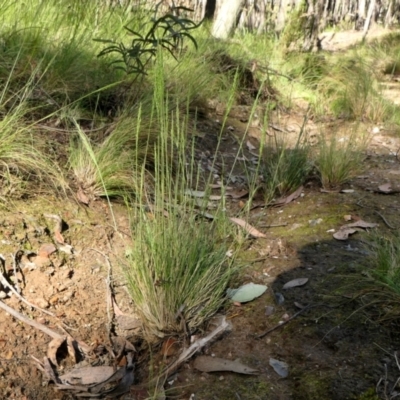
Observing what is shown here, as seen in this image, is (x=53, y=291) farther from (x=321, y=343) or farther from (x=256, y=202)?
(x=256, y=202)

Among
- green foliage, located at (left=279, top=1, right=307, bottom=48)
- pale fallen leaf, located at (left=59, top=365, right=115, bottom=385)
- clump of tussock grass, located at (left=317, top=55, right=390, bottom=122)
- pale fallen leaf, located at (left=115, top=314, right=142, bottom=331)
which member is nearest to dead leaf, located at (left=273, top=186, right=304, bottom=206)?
pale fallen leaf, located at (left=115, top=314, right=142, bottom=331)

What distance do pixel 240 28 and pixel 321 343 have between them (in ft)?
20.6

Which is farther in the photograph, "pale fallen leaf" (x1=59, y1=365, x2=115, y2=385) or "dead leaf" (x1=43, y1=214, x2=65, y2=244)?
"dead leaf" (x1=43, y1=214, x2=65, y2=244)

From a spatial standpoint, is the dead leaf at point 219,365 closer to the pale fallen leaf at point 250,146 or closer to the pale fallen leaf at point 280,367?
the pale fallen leaf at point 280,367

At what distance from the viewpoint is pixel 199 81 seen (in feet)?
13.9

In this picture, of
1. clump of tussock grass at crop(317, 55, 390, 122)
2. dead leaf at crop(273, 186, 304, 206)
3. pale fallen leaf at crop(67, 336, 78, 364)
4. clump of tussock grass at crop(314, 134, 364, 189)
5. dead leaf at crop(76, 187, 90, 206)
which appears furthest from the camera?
clump of tussock grass at crop(317, 55, 390, 122)

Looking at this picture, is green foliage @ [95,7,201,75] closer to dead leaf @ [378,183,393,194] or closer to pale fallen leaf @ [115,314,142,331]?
pale fallen leaf @ [115,314,142,331]

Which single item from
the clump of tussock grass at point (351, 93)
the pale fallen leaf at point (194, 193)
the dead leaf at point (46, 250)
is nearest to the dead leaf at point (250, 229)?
the pale fallen leaf at point (194, 193)

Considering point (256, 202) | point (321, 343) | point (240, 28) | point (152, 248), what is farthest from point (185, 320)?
point (240, 28)

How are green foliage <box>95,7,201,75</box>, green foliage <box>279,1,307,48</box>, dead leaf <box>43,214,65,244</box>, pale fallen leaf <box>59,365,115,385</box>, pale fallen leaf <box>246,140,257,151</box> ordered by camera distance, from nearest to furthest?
pale fallen leaf <box>59,365,115,385</box> < dead leaf <box>43,214,65,244</box> < green foliage <box>95,7,201,75</box> < pale fallen leaf <box>246,140,257,151</box> < green foliage <box>279,1,307,48</box>

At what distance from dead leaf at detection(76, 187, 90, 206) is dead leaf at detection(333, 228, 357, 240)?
1.24m

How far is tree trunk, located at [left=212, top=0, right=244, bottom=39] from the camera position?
22.3 ft

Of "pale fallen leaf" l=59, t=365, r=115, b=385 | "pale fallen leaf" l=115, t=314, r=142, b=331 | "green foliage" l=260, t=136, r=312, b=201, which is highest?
"green foliage" l=260, t=136, r=312, b=201

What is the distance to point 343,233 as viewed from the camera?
8.90 feet
